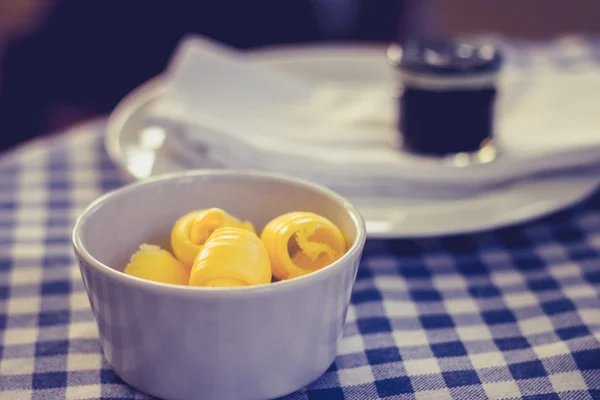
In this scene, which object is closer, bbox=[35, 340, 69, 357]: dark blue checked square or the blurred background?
bbox=[35, 340, 69, 357]: dark blue checked square

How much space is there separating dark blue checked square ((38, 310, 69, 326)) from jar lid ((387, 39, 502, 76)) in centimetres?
38

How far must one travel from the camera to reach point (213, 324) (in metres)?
0.33

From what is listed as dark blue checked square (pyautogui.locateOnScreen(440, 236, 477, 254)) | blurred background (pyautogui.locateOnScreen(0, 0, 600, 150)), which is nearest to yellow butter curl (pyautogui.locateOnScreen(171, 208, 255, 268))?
dark blue checked square (pyautogui.locateOnScreen(440, 236, 477, 254))

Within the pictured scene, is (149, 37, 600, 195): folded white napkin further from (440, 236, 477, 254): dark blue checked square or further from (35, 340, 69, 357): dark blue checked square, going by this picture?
(35, 340, 69, 357): dark blue checked square

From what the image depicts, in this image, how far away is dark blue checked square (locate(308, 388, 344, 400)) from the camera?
37 cm

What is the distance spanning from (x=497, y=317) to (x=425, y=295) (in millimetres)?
53

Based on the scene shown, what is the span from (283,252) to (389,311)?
117mm

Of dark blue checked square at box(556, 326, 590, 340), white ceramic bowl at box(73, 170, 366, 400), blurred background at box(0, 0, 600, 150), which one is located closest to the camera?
white ceramic bowl at box(73, 170, 366, 400)

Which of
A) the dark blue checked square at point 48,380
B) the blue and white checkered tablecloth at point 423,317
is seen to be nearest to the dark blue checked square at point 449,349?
the blue and white checkered tablecloth at point 423,317

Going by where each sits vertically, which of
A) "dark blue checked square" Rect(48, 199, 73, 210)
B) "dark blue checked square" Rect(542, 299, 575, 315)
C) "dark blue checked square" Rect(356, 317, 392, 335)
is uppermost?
"dark blue checked square" Rect(542, 299, 575, 315)

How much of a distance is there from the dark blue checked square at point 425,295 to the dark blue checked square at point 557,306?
0.24 feet

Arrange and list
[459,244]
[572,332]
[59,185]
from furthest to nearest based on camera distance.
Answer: [59,185] < [459,244] < [572,332]

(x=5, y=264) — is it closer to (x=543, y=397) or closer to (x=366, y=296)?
(x=366, y=296)

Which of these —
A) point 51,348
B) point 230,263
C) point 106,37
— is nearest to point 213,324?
point 230,263
